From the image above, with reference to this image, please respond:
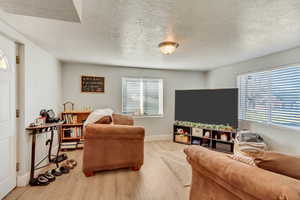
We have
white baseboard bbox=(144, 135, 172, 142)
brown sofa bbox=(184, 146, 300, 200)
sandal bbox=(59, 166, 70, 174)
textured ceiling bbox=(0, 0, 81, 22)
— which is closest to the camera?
brown sofa bbox=(184, 146, 300, 200)

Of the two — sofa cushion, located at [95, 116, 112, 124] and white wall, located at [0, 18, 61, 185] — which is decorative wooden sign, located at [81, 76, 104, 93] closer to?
white wall, located at [0, 18, 61, 185]

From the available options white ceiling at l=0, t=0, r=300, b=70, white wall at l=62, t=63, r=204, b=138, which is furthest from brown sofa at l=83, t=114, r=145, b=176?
white wall at l=62, t=63, r=204, b=138

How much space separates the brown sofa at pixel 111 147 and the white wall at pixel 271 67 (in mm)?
2751

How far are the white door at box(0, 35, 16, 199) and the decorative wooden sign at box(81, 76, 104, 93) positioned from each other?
192cm

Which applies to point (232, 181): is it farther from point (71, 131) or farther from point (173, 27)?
point (71, 131)

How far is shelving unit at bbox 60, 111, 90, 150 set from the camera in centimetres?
367

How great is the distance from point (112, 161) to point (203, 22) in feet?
8.41

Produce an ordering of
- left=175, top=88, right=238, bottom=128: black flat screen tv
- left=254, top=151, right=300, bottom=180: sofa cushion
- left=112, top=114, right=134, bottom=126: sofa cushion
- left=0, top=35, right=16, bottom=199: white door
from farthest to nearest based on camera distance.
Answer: left=175, top=88, right=238, bottom=128: black flat screen tv → left=112, top=114, right=134, bottom=126: sofa cushion → left=0, top=35, right=16, bottom=199: white door → left=254, top=151, right=300, bottom=180: sofa cushion

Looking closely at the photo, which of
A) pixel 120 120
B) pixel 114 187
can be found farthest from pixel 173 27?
pixel 114 187

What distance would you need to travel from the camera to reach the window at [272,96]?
271 centimetres

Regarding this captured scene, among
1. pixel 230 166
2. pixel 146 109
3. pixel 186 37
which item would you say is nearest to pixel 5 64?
pixel 186 37

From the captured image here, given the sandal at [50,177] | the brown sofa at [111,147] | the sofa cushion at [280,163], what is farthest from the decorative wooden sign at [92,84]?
the sofa cushion at [280,163]

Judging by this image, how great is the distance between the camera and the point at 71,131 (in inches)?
146

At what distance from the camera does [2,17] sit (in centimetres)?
170
